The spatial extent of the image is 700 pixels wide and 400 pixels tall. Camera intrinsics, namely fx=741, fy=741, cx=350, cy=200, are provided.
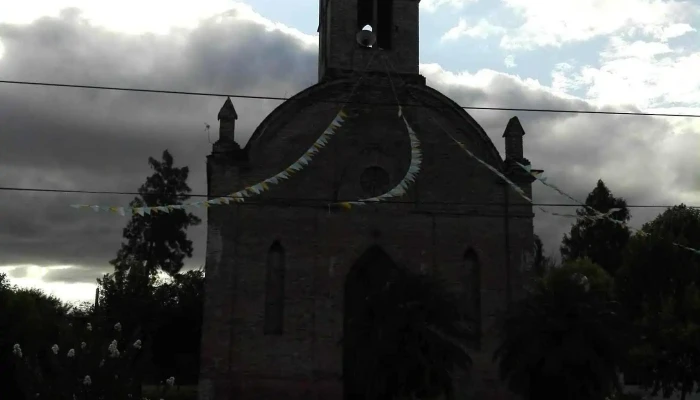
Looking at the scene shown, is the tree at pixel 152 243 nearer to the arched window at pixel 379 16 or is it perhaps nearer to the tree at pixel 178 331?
the tree at pixel 178 331

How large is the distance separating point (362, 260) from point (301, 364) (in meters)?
4.01

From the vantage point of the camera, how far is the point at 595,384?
19.4 meters

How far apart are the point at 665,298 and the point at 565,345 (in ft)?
70.5

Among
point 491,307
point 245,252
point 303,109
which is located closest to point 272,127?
point 303,109

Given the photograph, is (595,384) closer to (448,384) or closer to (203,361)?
(448,384)

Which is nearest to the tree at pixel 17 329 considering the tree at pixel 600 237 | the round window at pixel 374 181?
the round window at pixel 374 181

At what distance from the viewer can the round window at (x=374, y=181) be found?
84.2ft

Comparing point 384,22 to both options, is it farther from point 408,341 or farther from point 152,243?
point 152,243

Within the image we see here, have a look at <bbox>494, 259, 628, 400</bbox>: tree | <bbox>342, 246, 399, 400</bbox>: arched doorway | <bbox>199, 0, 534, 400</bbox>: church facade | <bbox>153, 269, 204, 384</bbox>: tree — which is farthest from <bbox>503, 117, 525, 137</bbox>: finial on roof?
<bbox>153, 269, 204, 384</bbox>: tree

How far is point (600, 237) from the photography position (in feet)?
185

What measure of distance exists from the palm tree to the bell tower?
34.2 feet

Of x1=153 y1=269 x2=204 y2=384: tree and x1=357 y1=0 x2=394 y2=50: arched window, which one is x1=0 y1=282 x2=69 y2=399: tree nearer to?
x1=153 y1=269 x2=204 y2=384: tree

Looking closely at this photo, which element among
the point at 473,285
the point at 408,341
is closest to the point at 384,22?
the point at 473,285

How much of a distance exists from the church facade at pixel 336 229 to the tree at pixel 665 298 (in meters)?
5.38
